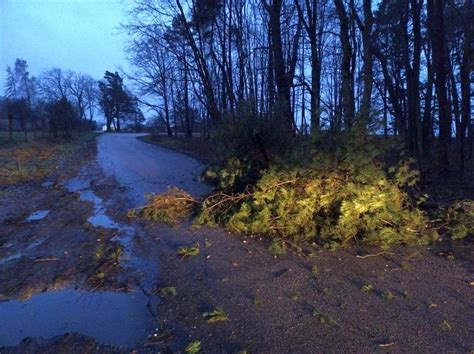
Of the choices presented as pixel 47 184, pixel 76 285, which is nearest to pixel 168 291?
pixel 76 285

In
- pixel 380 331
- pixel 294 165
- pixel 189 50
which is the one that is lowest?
pixel 380 331

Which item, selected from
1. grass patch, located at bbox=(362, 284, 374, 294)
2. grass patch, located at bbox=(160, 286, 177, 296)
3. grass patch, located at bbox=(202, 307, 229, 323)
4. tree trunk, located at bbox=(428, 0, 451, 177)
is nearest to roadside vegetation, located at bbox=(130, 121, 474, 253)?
grass patch, located at bbox=(362, 284, 374, 294)

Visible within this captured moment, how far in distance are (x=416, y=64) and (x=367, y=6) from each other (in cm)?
307

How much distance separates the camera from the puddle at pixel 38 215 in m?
8.12

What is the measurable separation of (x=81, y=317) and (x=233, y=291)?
4.86 ft

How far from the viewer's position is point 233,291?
4445 mm

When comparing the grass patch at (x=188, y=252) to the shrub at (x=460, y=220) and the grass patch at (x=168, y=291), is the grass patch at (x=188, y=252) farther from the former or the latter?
the shrub at (x=460, y=220)

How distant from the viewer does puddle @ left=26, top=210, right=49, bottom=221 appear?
8.12 m

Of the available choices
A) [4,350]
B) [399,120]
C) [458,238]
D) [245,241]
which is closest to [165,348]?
[4,350]

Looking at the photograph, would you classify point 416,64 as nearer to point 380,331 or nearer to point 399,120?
point 399,120

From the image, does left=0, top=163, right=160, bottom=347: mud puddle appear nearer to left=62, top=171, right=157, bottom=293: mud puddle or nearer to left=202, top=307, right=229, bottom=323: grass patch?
left=62, top=171, right=157, bottom=293: mud puddle

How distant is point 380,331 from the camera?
3.52 m

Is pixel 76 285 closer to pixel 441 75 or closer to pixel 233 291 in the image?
pixel 233 291

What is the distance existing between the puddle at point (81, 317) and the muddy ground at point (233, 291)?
20 mm
